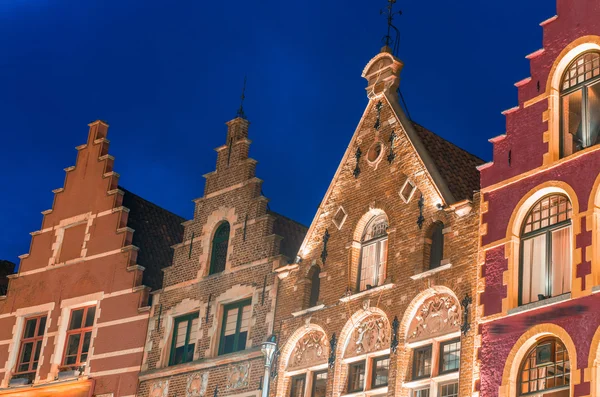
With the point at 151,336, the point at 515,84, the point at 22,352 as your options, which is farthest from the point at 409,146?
the point at 22,352

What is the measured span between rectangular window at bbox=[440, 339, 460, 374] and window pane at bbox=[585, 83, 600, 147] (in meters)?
4.08

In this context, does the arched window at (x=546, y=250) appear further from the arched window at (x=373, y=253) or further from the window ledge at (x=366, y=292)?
the arched window at (x=373, y=253)

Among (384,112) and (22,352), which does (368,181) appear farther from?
(22,352)

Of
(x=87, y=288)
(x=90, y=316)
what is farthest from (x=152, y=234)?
(x=90, y=316)

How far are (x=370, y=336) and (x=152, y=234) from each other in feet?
33.3

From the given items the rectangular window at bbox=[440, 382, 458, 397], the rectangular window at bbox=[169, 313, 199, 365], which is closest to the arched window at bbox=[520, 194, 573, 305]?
the rectangular window at bbox=[440, 382, 458, 397]

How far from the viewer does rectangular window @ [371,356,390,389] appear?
66.6ft

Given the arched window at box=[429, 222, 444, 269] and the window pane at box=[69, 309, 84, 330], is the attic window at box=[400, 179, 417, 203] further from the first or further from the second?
the window pane at box=[69, 309, 84, 330]

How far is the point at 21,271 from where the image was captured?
1201 inches

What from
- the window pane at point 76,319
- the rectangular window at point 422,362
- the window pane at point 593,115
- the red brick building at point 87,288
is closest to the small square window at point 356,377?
the rectangular window at point 422,362

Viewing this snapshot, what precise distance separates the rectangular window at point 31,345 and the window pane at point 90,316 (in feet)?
5.10

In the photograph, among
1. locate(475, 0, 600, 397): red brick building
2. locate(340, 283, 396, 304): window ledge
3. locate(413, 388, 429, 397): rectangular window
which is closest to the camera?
locate(475, 0, 600, 397): red brick building

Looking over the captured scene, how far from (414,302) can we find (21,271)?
1432 centimetres

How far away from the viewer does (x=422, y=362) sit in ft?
64.6
